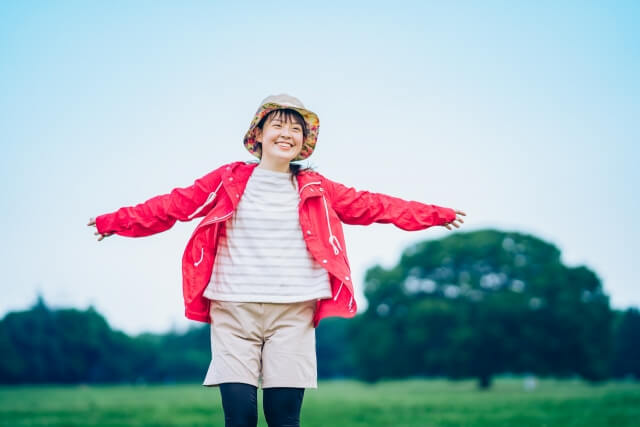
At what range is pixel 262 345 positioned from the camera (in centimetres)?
374

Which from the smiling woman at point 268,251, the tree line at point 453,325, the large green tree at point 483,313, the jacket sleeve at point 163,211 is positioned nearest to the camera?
the smiling woman at point 268,251

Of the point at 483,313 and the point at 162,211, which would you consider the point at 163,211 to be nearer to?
the point at 162,211

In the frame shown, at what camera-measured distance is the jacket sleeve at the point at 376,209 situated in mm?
4070

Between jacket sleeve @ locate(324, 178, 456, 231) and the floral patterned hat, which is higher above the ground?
the floral patterned hat

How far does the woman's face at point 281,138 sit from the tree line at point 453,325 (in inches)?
1049

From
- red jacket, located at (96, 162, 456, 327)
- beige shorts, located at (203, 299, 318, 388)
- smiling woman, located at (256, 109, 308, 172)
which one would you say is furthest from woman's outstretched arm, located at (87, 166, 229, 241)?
beige shorts, located at (203, 299, 318, 388)

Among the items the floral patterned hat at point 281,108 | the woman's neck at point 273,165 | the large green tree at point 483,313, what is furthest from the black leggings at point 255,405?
the large green tree at point 483,313

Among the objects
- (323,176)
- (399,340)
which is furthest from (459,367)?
(323,176)

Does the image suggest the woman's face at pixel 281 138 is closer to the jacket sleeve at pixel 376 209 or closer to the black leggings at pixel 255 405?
the jacket sleeve at pixel 376 209

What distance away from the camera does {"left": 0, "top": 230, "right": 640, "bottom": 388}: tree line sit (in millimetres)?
30688

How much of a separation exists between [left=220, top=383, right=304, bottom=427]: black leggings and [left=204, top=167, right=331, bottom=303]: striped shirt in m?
0.48

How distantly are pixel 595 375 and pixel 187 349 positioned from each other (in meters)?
29.8

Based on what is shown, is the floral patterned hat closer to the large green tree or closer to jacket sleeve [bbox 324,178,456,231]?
jacket sleeve [bbox 324,178,456,231]

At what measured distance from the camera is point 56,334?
101 feet
